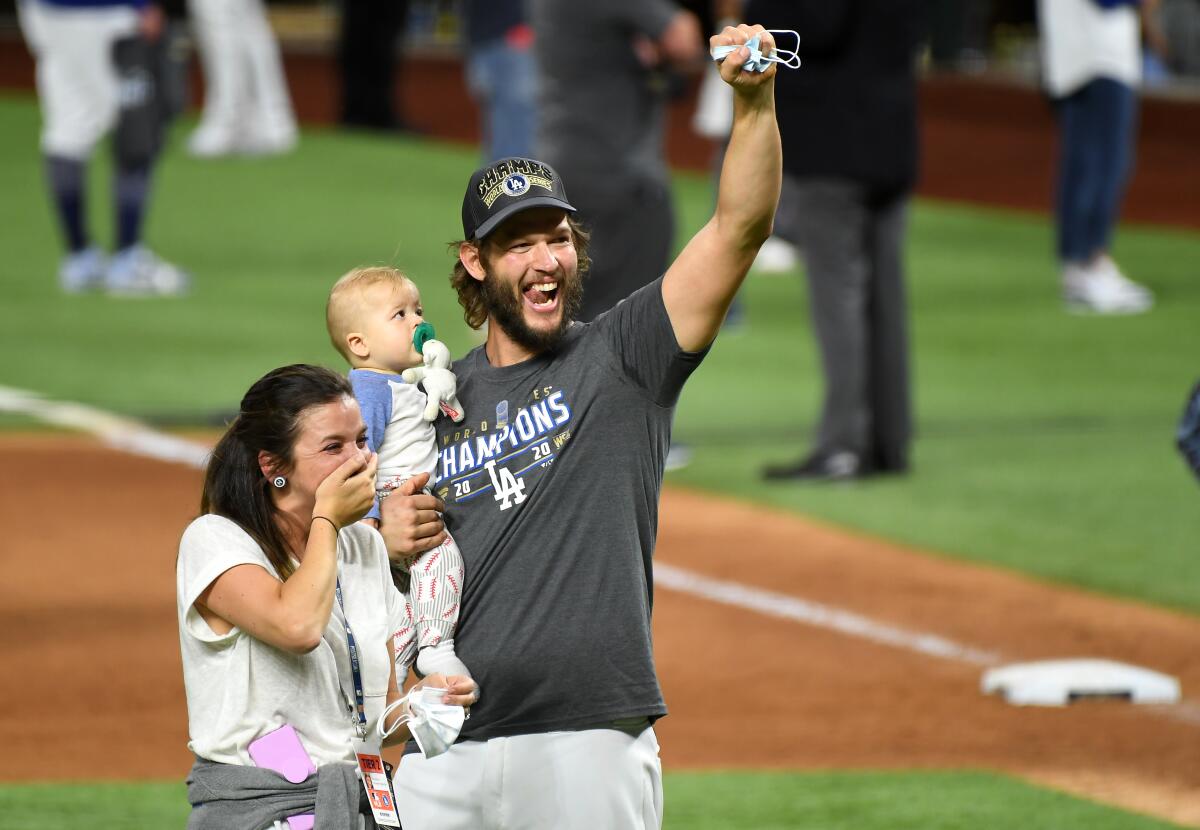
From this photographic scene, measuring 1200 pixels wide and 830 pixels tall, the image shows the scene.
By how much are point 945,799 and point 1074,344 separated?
317 inches

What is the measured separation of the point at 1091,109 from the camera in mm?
14328

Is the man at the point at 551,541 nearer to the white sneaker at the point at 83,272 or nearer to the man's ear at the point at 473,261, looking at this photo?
the man's ear at the point at 473,261

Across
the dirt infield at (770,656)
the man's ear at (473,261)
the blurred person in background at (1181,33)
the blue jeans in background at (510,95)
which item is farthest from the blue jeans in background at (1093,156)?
the blurred person in background at (1181,33)

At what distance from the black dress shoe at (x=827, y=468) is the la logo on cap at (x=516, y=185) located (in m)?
6.24

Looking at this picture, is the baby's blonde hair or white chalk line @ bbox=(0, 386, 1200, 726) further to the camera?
white chalk line @ bbox=(0, 386, 1200, 726)

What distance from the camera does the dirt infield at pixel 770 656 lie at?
684cm

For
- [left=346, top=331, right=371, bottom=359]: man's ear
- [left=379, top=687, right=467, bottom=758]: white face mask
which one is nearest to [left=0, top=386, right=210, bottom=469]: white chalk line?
[left=346, top=331, right=371, bottom=359]: man's ear

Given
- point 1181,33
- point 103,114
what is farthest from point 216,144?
point 1181,33

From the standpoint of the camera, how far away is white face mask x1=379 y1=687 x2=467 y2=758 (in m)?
4.07

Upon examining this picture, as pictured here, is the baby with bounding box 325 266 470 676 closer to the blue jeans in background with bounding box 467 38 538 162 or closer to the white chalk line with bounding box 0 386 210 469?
the white chalk line with bounding box 0 386 210 469

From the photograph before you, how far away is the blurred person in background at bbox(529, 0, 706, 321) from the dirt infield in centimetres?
121

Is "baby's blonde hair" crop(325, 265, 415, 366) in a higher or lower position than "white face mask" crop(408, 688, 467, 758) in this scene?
higher

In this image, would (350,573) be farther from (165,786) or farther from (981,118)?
(981,118)

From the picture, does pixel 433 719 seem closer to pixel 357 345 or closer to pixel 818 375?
pixel 357 345
